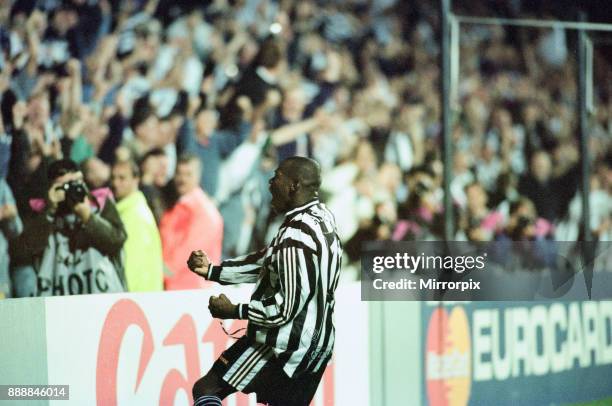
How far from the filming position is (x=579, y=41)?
757 centimetres

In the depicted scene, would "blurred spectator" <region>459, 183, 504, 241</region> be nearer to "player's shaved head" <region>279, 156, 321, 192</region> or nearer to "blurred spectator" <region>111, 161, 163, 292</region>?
"player's shaved head" <region>279, 156, 321, 192</region>

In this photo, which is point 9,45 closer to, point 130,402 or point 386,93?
point 130,402

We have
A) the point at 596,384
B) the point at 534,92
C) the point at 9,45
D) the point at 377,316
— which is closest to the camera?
the point at 9,45

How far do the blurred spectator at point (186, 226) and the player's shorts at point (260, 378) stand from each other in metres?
0.48

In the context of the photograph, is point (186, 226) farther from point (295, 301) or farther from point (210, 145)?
point (295, 301)

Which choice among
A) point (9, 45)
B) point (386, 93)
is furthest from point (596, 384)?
point (9, 45)

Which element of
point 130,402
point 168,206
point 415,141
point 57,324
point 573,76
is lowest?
point 130,402

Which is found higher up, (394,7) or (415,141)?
(394,7)

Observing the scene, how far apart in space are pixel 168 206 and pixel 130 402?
98 cm

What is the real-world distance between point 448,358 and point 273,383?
5.86 feet

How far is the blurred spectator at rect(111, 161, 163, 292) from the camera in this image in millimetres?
5535

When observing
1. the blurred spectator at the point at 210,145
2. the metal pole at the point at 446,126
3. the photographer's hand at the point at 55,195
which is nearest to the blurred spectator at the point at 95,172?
the photographer's hand at the point at 55,195

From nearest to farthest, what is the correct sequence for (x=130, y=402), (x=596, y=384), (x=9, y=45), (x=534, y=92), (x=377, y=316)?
(x=9, y=45) < (x=130, y=402) < (x=377, y=316) < (x=534, y=92) < (x=596, y=384)

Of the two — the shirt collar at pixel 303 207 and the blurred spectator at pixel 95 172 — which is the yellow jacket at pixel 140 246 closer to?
the blurred spectator at pixel 95 172
